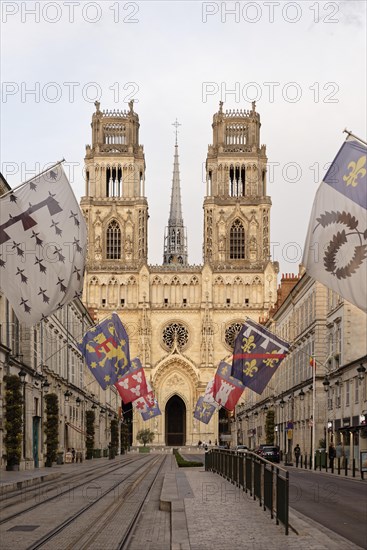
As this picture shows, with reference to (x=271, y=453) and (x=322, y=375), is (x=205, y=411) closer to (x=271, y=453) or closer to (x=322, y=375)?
(x=322, y=375)

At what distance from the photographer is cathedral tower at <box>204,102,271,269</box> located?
437 ft

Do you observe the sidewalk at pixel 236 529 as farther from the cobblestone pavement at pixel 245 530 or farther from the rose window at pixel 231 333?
the rose window at pixel 231 333

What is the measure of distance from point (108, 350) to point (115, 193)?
3851 inches

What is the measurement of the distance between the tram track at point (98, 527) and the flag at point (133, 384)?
25.1 m

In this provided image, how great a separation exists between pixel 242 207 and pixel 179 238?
47.2 m

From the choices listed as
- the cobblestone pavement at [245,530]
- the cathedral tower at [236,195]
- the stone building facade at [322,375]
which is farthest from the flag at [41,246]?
the cathedral tower at [236,195]

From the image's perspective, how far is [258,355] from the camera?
41.5 metres

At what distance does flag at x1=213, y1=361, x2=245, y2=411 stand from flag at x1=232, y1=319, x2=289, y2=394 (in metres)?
9.63

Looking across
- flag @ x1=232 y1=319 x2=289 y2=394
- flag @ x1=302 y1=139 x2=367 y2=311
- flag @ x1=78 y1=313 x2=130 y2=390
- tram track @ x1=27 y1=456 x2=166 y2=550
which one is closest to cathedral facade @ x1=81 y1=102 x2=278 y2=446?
flag @ x1=78 y1=313 x2=130 y2=390

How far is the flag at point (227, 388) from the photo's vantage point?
172 feet

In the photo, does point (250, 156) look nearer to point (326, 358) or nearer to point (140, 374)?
point (326, 358)

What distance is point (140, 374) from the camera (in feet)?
178

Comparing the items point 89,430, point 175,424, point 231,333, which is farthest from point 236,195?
point 89,430

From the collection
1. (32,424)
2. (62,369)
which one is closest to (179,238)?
(62,369)
